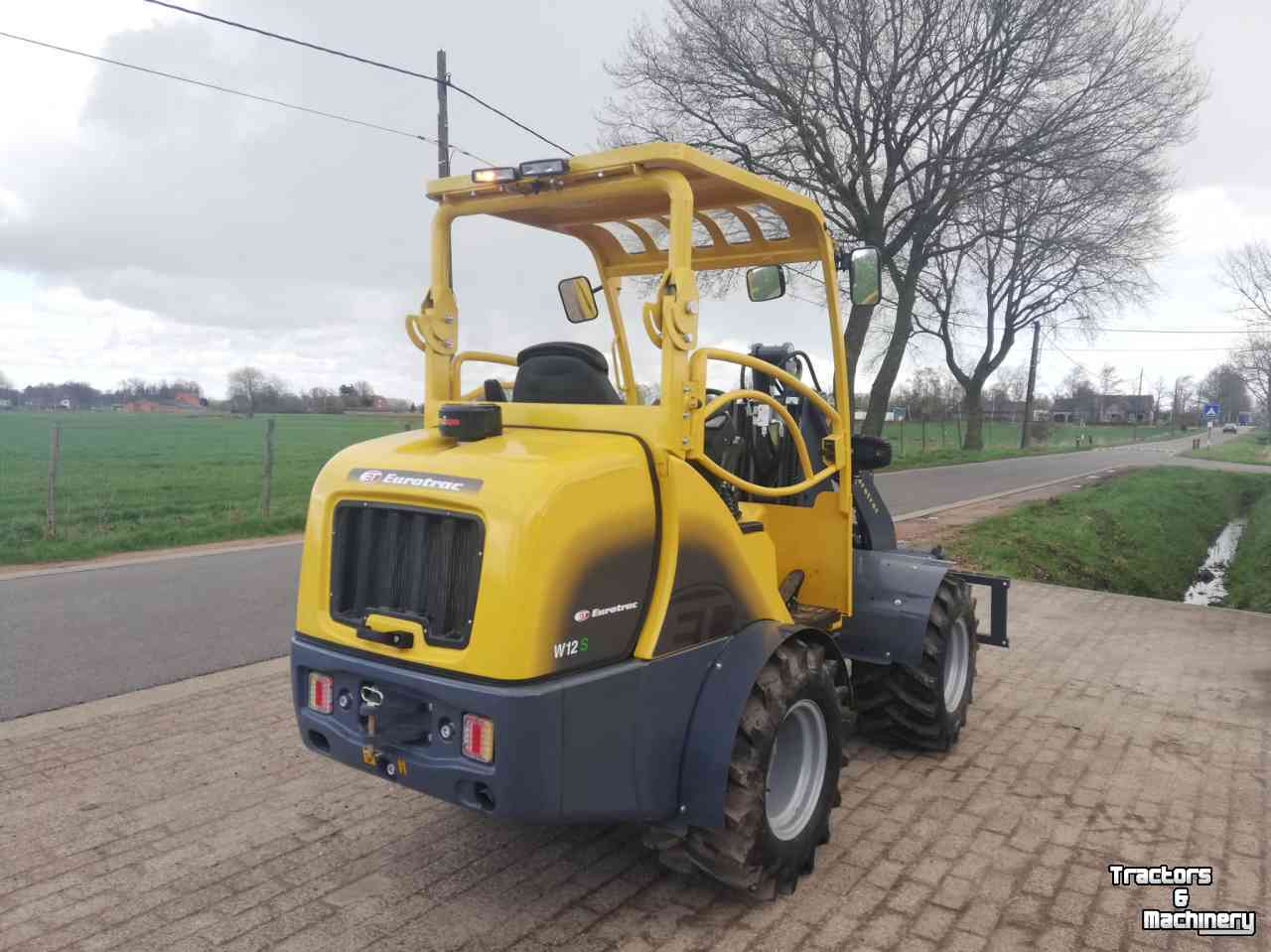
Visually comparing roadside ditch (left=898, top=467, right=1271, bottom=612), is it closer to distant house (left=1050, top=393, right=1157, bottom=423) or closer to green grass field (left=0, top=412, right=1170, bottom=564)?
green grass field (left=0, top=412, right=1170, bottom=564)

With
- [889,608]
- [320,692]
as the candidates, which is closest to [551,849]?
[320,692]

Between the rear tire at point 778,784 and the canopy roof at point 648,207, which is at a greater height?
the canopy roof at point 648,207

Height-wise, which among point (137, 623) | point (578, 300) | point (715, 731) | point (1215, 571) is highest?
point (578, 300)

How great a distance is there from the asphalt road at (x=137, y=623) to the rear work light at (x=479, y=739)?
12.4 ft

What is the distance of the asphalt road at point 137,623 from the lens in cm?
576

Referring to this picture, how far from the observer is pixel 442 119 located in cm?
1684

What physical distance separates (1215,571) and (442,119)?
15613 mm

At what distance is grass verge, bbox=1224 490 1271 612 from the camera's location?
11.2 m

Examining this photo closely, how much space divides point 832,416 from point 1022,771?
6.66 ft

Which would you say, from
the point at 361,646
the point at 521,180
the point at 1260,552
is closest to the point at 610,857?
the point at 361,646

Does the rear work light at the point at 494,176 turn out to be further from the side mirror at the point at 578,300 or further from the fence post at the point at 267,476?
the fence post at the point at 267,476

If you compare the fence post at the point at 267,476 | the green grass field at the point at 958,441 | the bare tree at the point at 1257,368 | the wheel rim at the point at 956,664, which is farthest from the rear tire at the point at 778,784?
the bare tree at the point at 1257,368

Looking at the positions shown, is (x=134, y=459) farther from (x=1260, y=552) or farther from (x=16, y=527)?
(x=1260, y=552)

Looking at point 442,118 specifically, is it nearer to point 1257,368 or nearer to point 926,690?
point 926,690
